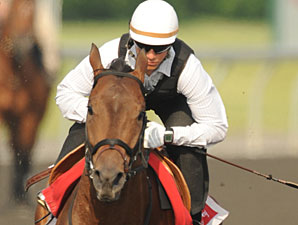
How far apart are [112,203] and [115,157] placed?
0.47m

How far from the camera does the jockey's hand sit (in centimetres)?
448

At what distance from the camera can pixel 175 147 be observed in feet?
16.8

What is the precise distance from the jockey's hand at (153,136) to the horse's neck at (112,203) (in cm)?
16

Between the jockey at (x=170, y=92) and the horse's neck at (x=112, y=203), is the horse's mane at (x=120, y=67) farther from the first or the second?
the horse's neck at (x=112, y=203)

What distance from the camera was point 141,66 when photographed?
4.33 metres

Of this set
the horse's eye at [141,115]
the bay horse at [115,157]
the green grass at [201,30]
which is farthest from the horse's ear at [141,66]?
the green grass at [201,30]

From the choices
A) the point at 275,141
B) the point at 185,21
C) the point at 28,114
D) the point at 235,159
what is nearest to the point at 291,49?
the point at 275,141

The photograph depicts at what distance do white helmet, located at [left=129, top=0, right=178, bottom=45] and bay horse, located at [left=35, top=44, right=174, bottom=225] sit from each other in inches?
15.8

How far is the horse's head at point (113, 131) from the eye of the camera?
3.89m

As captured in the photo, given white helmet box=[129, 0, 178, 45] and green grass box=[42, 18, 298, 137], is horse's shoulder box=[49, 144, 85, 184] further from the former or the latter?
green grass box=[42, 18, 298, 137]

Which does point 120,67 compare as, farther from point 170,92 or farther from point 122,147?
point 170,92

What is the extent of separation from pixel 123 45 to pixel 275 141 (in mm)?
7031

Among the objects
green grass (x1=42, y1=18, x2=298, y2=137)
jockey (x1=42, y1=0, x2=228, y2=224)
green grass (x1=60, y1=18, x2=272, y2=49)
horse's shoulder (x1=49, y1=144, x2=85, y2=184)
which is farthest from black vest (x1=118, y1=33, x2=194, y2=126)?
green grass (x1=60, y1=18, x2=272, y2=49)

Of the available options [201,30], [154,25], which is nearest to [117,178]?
[154,25]
